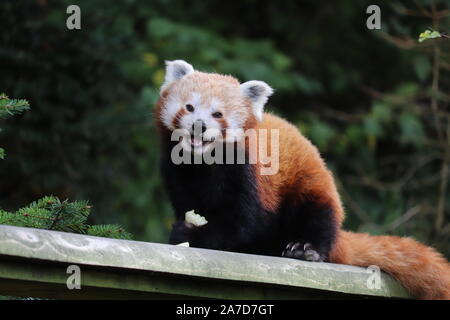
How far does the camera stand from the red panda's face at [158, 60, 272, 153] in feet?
14.2

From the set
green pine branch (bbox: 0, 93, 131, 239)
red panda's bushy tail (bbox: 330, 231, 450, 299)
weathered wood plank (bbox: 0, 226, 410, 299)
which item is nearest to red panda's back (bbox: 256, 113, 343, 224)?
red panda's bushy tail (bbox: 330, 231, 450, 299)

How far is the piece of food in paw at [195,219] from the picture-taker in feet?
14.6

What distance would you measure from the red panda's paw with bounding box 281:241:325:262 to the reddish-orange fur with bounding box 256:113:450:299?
140 mm

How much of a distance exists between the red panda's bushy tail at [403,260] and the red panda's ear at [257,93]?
A: 3.10ft

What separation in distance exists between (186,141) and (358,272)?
127 centimetres

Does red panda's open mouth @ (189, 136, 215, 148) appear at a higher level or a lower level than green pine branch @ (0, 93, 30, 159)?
higher

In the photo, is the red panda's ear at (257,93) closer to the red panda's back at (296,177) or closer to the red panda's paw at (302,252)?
the red panda's back at (296,177)

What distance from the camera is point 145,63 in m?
9.25

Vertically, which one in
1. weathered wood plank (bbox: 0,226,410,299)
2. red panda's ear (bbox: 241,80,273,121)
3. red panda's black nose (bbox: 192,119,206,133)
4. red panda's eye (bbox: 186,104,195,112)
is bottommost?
weathered wood plank (bbox: 0,226,410,299)

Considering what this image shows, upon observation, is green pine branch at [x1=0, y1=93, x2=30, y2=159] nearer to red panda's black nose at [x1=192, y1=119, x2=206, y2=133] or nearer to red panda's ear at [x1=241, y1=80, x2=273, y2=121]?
red panda's black nose at [x1=192, y1=119, x2=206, y2=133]

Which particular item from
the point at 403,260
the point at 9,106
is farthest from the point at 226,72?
the point at 9,106

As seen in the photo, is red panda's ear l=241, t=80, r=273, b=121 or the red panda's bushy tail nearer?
the red panda's bushy tail
